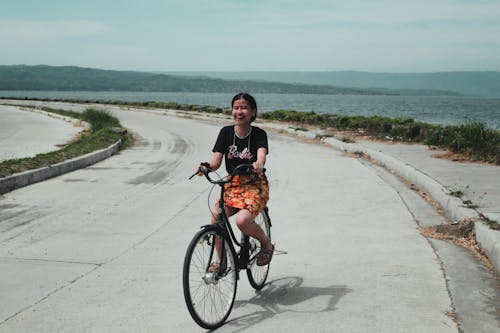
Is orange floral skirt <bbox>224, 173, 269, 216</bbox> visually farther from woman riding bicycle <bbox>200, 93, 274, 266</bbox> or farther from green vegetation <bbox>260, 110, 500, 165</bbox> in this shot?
green vegetation <bbox>260, 110, 500, 165</bbox>

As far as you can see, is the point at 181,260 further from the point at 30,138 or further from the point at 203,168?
the point at 30,138

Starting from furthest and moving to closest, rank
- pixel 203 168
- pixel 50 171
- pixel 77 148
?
pixel 77 148
pixel 50 171
pixel 203 168

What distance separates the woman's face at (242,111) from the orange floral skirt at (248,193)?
0.46 metres

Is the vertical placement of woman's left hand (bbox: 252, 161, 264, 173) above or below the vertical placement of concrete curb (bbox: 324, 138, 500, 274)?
above

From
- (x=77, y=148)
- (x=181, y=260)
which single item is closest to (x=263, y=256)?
(x=181, y=260)

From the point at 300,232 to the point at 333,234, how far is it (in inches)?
16.6

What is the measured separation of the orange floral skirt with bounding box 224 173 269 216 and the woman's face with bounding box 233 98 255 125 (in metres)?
0.46

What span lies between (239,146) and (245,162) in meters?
0.15

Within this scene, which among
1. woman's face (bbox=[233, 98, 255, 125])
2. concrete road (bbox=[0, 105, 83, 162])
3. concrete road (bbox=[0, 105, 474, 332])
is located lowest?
concrete road (bbox=[0, 105, 83, 162])

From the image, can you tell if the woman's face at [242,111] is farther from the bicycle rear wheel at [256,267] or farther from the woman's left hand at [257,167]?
the bicycle rear wheel at [256,267]

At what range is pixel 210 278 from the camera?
4.31m

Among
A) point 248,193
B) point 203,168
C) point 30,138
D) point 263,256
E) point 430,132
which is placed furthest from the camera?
point 30,138

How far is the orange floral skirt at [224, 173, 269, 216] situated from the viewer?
4523mm

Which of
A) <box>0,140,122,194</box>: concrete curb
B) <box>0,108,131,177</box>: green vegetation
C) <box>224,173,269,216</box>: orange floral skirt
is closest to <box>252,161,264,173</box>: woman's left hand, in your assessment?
<box>224,173,269,216</box>: orange floral skirt
